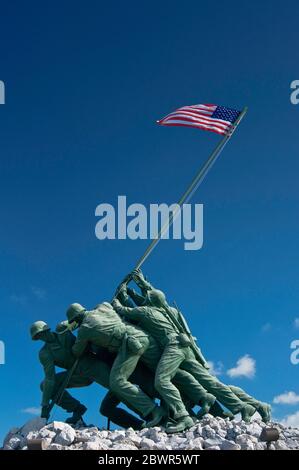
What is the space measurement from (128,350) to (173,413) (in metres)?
2.24

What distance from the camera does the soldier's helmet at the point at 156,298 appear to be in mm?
19497

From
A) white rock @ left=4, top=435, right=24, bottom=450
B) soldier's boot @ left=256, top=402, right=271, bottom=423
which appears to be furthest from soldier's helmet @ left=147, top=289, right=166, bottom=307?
white rock @ left=4, top=435, right=24, bottom=450

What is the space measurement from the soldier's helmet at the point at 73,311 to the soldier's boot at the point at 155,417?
3.76 m

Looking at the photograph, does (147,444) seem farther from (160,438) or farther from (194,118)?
(194,118)

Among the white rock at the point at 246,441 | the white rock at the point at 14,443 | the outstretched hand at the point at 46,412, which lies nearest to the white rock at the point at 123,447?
the white rock at the point at 246,441

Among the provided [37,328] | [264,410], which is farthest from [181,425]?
[37,328]

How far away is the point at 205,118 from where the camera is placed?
2162 centimetres

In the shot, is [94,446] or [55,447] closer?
[94,446]

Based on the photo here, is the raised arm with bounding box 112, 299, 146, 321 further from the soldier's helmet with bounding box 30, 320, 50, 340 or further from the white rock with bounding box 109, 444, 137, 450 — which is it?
the white rock with bounding box 109, 444, 137, 450

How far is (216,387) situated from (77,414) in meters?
4.34

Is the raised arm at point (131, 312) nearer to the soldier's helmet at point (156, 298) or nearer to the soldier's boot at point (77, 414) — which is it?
the soldier's helmet at point (156, 298)

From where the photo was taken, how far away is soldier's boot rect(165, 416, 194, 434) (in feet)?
54.9
